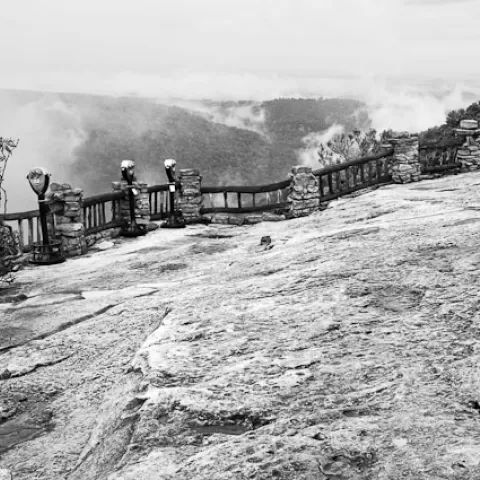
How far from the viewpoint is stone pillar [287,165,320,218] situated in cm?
1583

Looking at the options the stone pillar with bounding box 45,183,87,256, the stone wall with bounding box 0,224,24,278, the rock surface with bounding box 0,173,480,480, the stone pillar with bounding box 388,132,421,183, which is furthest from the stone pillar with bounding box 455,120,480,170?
the stone wall with bounding box 0,224,24,278

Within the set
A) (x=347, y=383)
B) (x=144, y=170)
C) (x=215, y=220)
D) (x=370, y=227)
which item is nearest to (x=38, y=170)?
(x=215, y=220)

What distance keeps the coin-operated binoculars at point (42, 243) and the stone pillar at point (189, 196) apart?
215 inches

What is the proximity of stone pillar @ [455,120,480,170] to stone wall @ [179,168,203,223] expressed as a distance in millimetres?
7689

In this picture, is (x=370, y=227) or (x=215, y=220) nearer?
(x=370, y=227)

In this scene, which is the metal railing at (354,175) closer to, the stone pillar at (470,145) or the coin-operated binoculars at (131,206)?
the stone pillar at (470,145)

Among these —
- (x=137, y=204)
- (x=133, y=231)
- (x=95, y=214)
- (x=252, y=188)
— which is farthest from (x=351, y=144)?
(x=95, y=214)

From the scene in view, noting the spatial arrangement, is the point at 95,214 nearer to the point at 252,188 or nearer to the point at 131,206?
the point at 131,206

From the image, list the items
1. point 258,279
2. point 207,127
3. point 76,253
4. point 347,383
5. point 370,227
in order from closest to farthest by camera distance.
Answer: point 347,383 → point 258,279 → point 370,227 → point 76,253 → point 207,127

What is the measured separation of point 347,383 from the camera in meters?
3.52

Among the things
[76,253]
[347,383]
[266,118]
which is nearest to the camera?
[347,383]

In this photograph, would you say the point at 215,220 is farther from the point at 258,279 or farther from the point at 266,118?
the point at 266,118

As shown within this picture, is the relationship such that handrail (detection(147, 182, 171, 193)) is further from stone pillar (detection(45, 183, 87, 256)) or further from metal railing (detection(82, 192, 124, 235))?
stone pillar (detection(45, 183, 87, 256))

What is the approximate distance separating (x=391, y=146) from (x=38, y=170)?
10026 millimetres
